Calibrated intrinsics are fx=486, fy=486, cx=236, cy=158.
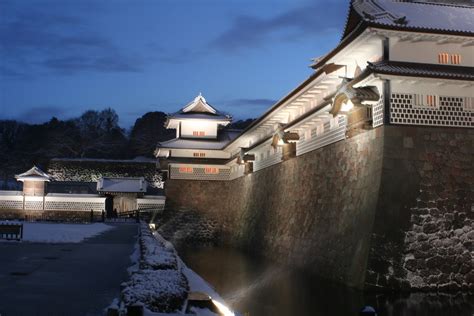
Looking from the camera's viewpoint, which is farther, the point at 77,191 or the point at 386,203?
the point at 77,191

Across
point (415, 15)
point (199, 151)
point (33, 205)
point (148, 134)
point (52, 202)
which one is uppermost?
point (148, 134)

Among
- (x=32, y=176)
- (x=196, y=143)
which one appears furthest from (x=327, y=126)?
(x=32, y=176)

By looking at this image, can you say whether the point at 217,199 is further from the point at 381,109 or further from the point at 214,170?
the point at 381,109

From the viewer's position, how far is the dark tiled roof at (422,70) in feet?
44.5

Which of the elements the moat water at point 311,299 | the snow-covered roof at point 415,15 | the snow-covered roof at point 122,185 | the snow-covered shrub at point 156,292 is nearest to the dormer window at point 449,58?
the snow-covered roof at point 415,15

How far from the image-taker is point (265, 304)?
1208 cm

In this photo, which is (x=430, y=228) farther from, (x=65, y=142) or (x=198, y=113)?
(x=65, y=142)

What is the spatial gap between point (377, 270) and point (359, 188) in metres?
3.08

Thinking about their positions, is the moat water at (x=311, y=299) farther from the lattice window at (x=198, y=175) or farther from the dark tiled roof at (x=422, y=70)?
the lattice window at (x=198, y=175)

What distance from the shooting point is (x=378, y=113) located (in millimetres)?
14531

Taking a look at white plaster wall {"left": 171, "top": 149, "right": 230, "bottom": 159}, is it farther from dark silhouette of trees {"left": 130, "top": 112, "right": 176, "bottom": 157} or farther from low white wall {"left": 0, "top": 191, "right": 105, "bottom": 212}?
dark silhouette of trees {"left": 130, "top": 112, "right": 176, "bottom": 157}

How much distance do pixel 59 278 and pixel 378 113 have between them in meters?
9.84

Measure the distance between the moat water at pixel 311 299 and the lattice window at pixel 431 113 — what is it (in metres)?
4.92

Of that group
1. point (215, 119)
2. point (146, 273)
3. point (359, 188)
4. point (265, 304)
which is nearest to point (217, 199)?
point (215, 119)
